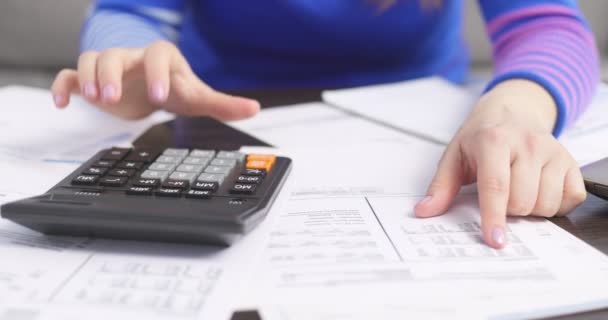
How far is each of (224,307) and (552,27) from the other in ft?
1.71

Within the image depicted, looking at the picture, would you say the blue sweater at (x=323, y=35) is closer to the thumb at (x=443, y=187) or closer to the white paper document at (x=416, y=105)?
the white paper document at (x=416, y=105)

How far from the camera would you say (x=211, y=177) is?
0.32 meters

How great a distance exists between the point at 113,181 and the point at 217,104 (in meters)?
0.17

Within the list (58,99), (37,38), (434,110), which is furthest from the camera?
(37,38)

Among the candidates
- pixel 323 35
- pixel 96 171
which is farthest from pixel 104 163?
pixel 323 35

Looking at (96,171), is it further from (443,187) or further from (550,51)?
(550,51)

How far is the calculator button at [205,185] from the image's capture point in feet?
1.01

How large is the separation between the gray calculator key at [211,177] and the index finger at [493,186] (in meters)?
0.15

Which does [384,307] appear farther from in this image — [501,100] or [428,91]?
[428,91]

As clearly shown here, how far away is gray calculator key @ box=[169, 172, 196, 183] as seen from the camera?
1.05 ft

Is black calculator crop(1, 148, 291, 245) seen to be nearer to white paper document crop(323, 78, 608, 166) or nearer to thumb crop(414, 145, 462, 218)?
thumb crop(414, 145, 462, 218)

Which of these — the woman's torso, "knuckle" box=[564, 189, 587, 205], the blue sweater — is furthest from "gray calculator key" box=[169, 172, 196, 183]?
the woman's torso

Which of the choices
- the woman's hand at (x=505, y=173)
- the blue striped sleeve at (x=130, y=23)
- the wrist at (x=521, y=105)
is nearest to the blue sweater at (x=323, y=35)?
the blue striped sleeve at (x=130, y=23)

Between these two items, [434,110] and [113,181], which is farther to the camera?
[434,110]
